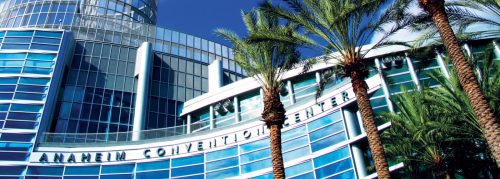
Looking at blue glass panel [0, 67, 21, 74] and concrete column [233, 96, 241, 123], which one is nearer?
concrete column [233, 96, 241, 123]

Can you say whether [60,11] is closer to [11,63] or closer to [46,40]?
[46,40]

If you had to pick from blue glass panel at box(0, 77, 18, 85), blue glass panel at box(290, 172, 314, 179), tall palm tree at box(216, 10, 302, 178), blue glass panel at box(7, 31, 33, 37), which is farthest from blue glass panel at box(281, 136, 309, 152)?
blue glass panel at box(7, 31, 33, 37)

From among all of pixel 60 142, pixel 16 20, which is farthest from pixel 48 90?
pixel 16 20

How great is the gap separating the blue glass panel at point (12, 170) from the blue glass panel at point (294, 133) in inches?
701

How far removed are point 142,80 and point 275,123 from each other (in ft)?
92.4

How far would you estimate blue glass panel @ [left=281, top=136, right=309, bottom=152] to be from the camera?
1112 inches

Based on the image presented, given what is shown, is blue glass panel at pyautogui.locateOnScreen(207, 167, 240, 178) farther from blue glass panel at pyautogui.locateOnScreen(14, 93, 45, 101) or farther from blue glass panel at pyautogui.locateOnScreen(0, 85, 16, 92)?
blue glass panel at pyautogui.locateOnScreen(0, 85, 16, 92)

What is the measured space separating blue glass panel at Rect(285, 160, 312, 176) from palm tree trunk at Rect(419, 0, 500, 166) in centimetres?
1362

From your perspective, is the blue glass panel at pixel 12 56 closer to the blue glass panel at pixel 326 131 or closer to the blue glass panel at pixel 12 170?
the blue glass panel at pixel 12 170

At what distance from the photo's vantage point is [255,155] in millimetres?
29266

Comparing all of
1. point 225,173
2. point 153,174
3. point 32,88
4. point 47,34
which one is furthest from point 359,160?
point 47,34

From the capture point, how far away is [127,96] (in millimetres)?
44125

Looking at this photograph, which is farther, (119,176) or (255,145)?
(119,176)

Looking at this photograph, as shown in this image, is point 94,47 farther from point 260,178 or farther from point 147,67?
point 260,178
